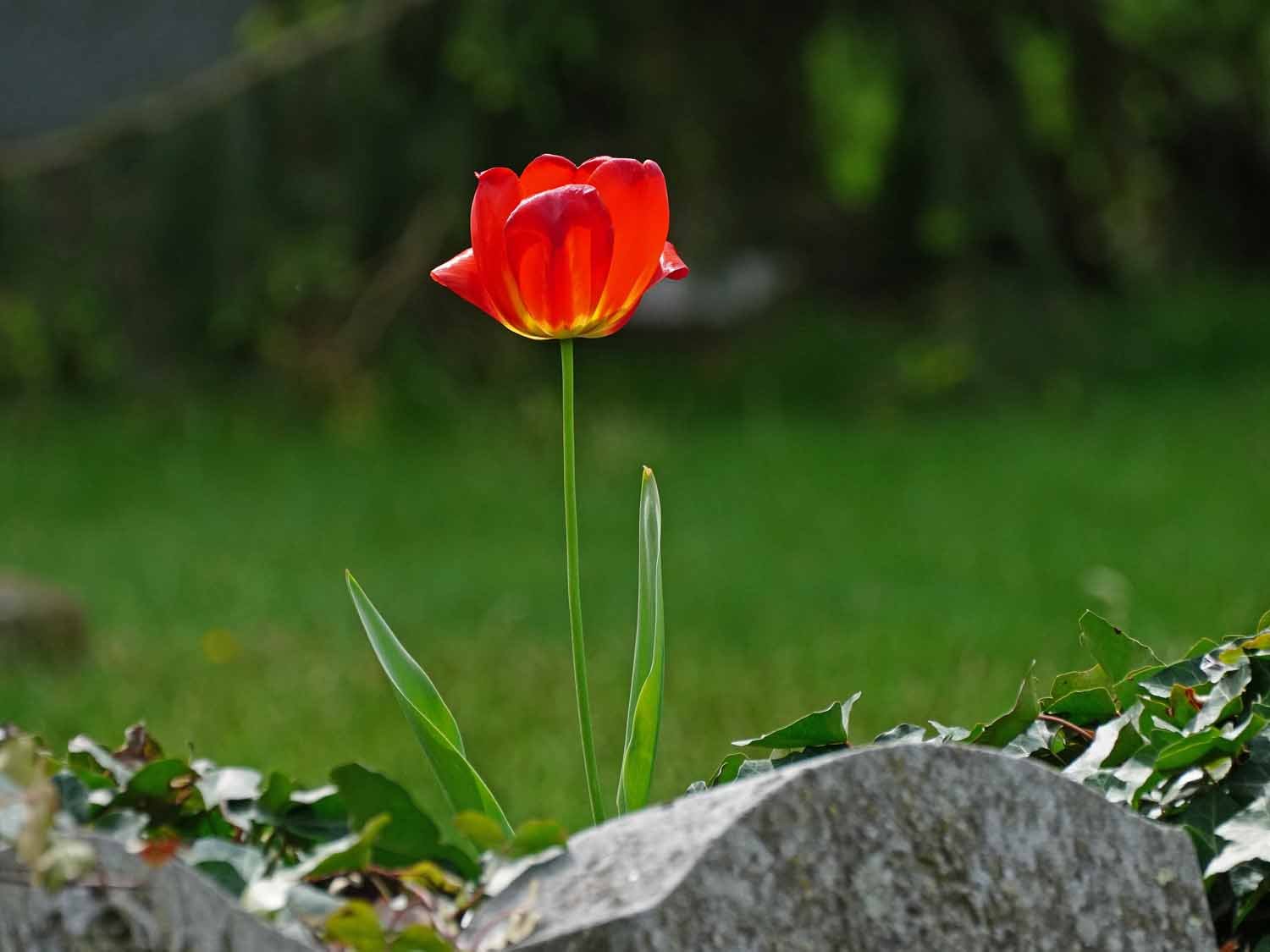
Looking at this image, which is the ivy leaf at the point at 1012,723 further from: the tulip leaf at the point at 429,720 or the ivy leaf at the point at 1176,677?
the tulip leaf at the point at 429,720

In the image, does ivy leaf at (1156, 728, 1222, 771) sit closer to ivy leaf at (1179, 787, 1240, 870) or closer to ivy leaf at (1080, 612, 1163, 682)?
ivy leaf at (1179, 787, 1240, 870)

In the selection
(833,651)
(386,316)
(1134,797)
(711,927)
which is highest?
(386,316)

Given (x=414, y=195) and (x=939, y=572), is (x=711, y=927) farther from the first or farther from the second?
(x=414, y=195)

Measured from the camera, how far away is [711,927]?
42.1 inches

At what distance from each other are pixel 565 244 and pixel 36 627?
144 inches

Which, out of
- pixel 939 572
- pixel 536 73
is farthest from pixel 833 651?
pixel 536 73

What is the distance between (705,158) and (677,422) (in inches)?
49.0

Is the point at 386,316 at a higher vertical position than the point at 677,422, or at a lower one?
higher

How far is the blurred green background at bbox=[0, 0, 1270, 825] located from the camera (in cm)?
468

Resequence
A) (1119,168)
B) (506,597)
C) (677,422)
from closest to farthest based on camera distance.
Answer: (506,597)
(677,422)
(1119,168)

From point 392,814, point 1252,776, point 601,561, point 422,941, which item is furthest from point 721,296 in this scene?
point 422,941

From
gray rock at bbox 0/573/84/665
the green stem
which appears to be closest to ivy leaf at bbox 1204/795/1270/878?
the green stem

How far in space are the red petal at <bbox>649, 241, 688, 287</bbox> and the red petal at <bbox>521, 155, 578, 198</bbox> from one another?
0.11 meters

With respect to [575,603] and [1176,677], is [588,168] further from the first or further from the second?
[1176,677]
